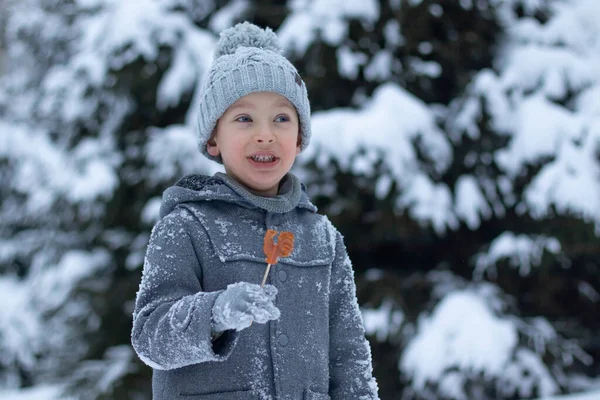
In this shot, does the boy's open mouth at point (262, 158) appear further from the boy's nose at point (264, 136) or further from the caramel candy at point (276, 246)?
the caramel candy at point (276, 246)

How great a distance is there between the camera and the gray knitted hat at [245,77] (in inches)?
60.7

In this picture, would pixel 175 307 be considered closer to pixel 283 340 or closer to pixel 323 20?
pixel 283 340

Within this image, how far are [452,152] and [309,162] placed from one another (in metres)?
0.95

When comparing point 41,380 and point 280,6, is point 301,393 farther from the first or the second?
point 41,380

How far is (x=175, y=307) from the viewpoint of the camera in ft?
4.33

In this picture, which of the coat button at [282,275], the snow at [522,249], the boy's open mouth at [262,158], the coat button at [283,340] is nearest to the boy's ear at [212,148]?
the boy's open mouth at [262,158]

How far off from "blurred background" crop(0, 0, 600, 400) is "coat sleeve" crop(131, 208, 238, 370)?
104 inches

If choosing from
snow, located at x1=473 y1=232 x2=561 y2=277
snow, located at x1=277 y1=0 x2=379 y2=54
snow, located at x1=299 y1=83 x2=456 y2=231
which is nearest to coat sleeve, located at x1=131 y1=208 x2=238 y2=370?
snow, located at x1=299 y1=83 x2=456 y2=231

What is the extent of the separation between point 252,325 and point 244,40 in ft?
2.17

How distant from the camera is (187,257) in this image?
145 cm

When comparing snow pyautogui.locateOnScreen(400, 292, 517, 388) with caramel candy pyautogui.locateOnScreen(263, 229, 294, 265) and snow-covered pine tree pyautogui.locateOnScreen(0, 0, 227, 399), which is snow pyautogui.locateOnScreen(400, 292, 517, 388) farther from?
caramel candy pyautogui.locateOnScreen(263, 229, 294, 265)

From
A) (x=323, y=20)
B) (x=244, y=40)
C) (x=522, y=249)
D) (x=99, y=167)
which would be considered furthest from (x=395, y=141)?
(x=244, y=40)

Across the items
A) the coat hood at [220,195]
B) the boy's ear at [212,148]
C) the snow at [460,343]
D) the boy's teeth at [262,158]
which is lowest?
the snow at [460,343]

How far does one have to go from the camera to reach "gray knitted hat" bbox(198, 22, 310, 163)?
1.54 meters
